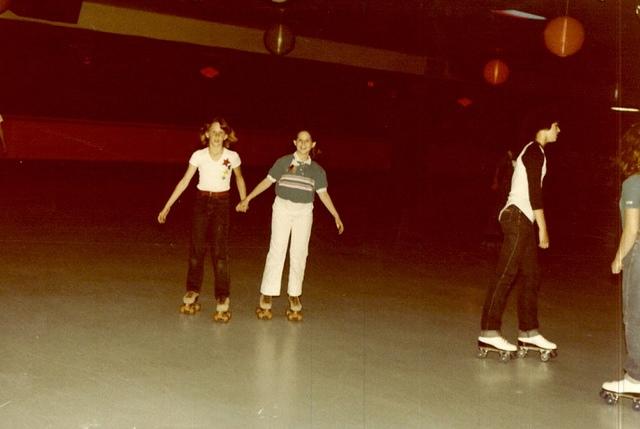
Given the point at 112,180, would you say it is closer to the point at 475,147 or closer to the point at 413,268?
the point at 413,268

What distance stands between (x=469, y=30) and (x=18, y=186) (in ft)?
25.3

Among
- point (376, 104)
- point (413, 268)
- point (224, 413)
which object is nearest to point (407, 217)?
point (413, 268)

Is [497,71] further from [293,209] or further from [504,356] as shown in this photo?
[504,356]

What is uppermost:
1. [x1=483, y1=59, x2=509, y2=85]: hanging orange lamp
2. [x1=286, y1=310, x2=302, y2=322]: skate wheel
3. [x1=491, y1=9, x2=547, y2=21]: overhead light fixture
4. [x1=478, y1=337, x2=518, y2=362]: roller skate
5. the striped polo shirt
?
[x1=491, y1=9, x2=547, y2=21]: overhead light fixture

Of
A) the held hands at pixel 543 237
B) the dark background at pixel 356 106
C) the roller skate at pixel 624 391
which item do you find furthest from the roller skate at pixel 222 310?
the dark background at pixel 356 106

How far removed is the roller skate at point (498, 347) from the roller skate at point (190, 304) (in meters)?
1.93

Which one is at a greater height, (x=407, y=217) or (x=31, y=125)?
(x=31, y=125)

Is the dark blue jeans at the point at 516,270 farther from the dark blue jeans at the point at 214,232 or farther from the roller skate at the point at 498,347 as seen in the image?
the dark blue jeans at the point at 214,232

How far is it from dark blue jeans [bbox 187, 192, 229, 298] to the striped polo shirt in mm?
364

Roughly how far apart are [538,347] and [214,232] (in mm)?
2165

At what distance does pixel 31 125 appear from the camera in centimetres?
1540

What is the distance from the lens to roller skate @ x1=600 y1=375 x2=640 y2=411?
3938 millimetres

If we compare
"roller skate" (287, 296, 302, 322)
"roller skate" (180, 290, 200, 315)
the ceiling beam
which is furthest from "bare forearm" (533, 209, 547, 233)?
the ceiling beam

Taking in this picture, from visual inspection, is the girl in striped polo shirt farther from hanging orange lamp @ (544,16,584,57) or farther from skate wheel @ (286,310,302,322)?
hanging orange lamp @ (544,16,584,57)
